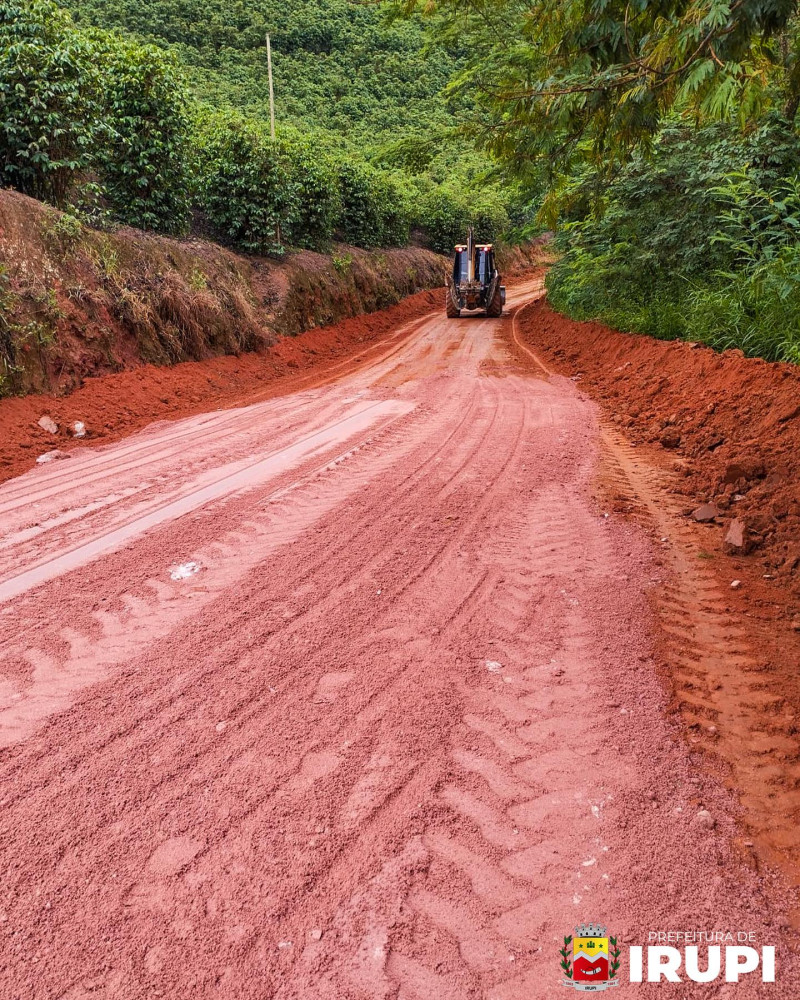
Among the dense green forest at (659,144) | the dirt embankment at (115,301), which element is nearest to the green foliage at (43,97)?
the dirt embankment at (115,301)

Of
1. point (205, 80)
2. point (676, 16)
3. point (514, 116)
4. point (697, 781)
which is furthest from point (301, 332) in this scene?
point (205, 80)

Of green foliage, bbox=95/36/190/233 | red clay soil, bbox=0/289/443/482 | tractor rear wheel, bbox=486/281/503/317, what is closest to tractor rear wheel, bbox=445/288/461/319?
tractor rear wheel, bbox=486/281/503/317

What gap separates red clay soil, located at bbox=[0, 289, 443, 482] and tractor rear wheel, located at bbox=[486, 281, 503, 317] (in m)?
5.87

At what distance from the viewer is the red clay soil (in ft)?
23.6

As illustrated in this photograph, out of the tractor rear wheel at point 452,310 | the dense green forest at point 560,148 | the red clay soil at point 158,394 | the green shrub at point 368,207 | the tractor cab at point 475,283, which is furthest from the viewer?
the green shrub at point 368,207

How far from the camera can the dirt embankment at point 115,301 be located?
8.01 metres

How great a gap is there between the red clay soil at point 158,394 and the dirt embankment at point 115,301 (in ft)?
0.84

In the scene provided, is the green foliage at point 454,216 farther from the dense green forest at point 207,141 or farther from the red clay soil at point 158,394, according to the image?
the red clay soil at point 158,394

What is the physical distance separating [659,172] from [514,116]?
7.97 m

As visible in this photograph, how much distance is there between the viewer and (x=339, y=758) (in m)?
2.40

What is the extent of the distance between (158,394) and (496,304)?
13572mm

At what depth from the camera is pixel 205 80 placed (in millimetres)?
33719

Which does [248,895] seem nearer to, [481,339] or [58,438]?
[58,438]

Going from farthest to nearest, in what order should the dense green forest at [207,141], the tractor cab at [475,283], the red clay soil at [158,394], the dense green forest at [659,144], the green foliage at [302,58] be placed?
the green foliage at [302,58] < the tractor cab at [475,283] < the dense green forest at [207,141] < the red clay soil at [158,394] < the dense green forest at [659,144]
